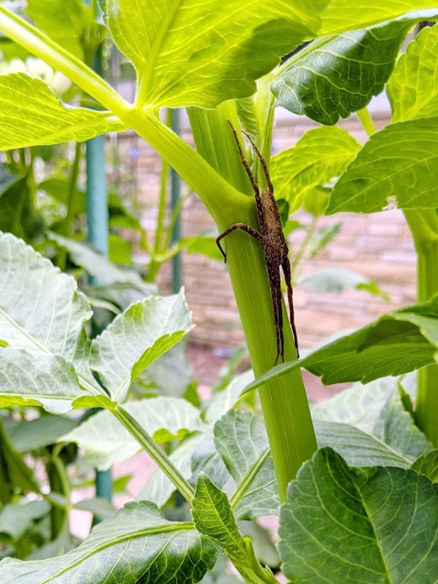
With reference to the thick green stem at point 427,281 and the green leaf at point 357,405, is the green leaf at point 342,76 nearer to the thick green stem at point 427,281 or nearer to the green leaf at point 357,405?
the thick green stem at point 427,281

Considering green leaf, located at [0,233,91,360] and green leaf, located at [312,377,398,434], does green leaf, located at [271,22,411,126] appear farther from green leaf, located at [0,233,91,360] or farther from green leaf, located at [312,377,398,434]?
green leaf, located at [312,377,398,434]

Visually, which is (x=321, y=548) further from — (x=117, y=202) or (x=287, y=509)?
(x=117, y=202)

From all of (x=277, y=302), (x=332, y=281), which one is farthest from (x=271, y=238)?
(x=332, y=281)

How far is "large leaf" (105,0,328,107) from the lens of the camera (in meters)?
0.18

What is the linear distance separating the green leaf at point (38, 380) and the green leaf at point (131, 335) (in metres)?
0.03

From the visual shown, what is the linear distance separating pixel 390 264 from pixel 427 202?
8.68ft

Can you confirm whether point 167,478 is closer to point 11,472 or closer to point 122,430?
point 122,430

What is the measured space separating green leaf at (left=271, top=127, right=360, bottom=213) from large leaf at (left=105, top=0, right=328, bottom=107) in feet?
0.41

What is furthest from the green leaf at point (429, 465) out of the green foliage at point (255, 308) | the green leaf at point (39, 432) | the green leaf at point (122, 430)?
the green leaf at point (39, 432)

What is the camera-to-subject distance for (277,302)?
0.22 meters

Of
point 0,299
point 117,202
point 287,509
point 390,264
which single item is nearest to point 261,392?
point 287,509

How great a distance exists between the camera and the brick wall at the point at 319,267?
107 inches

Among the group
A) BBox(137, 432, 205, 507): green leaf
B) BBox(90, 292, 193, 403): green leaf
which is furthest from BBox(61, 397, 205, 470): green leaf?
BBox(90, 292, 193, 403): green leaf

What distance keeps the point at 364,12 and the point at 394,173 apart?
0.20 ft
